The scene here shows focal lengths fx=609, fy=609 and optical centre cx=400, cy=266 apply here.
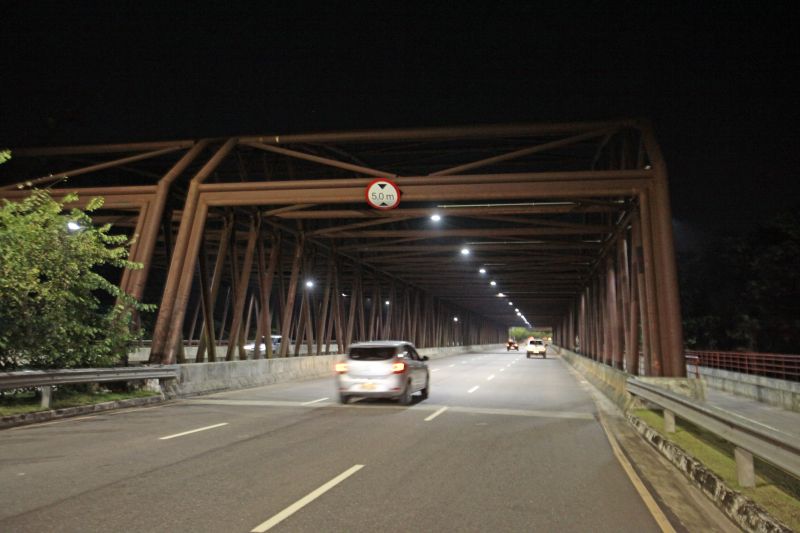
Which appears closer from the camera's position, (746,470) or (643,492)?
(746,470)

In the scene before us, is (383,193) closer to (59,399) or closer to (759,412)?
(59,399)

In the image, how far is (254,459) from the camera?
7637 millimetres

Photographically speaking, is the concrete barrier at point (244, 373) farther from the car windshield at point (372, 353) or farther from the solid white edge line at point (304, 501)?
the solid white edge line at point (304, 501)

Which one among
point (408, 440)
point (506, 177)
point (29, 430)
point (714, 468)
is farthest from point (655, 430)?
point (29, 430)

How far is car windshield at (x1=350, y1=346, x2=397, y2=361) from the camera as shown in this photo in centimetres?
1430

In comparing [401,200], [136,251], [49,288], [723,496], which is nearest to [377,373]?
[401,200]

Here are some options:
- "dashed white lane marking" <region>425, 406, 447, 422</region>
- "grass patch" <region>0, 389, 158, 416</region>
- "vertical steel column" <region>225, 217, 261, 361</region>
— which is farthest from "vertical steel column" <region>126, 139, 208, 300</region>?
"dashed white lane marking" <region>425, 406, 447, 422</region>

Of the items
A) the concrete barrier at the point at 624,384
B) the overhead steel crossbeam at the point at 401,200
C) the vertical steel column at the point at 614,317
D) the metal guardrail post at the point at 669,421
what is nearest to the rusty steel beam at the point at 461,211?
the overhead steel crossbeam at the point at 401,200

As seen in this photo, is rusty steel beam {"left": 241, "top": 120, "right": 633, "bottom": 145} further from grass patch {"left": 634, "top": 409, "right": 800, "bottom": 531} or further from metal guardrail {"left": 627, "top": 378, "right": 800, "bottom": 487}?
metal guardrail {"left": 627, "top": 378, "right": 800, "bottom": 487}

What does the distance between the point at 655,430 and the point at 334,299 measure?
24.4m

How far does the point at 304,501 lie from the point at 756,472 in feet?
15.4

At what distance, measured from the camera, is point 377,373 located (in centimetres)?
1402

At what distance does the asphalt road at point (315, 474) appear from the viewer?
5125 mm

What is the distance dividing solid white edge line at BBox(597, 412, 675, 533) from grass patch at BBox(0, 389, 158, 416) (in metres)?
10.3
